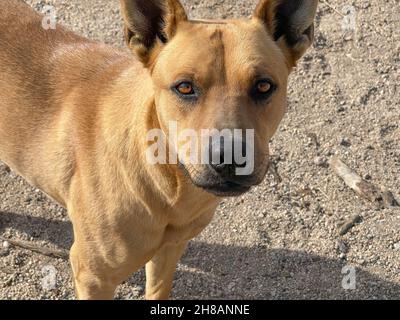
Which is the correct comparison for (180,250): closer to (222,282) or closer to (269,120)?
(222,282)

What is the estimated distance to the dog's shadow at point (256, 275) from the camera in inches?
193

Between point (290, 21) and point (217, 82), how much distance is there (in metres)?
0.66

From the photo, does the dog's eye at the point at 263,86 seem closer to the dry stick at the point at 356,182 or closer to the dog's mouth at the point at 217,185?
the dog's mouth at the point at 217,185

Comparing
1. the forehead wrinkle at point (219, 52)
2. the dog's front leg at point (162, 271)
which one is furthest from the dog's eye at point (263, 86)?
the dog's front leg at point (162, 271)

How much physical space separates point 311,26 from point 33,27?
71.9 inches

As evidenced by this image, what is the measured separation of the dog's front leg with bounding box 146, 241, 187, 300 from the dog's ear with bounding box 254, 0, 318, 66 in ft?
4.84

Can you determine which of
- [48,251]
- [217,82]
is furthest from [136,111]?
[48,251]

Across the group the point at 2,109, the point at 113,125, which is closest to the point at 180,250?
the point at 113,125

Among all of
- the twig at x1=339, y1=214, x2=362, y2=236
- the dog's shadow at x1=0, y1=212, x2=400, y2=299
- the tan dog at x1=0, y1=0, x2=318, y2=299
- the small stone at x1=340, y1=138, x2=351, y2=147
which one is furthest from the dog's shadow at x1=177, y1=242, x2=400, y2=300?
the small stone at x1=340, y1=138, x2=351, y2=147

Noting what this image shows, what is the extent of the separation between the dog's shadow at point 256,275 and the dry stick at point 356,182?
0.63 metres

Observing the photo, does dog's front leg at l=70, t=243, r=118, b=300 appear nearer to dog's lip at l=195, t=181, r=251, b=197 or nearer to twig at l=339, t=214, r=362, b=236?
dog's lip at l=195, t=181, r=251, b=197

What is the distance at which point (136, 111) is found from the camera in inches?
142

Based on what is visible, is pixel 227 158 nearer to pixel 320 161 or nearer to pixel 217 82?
pixel 217 82
